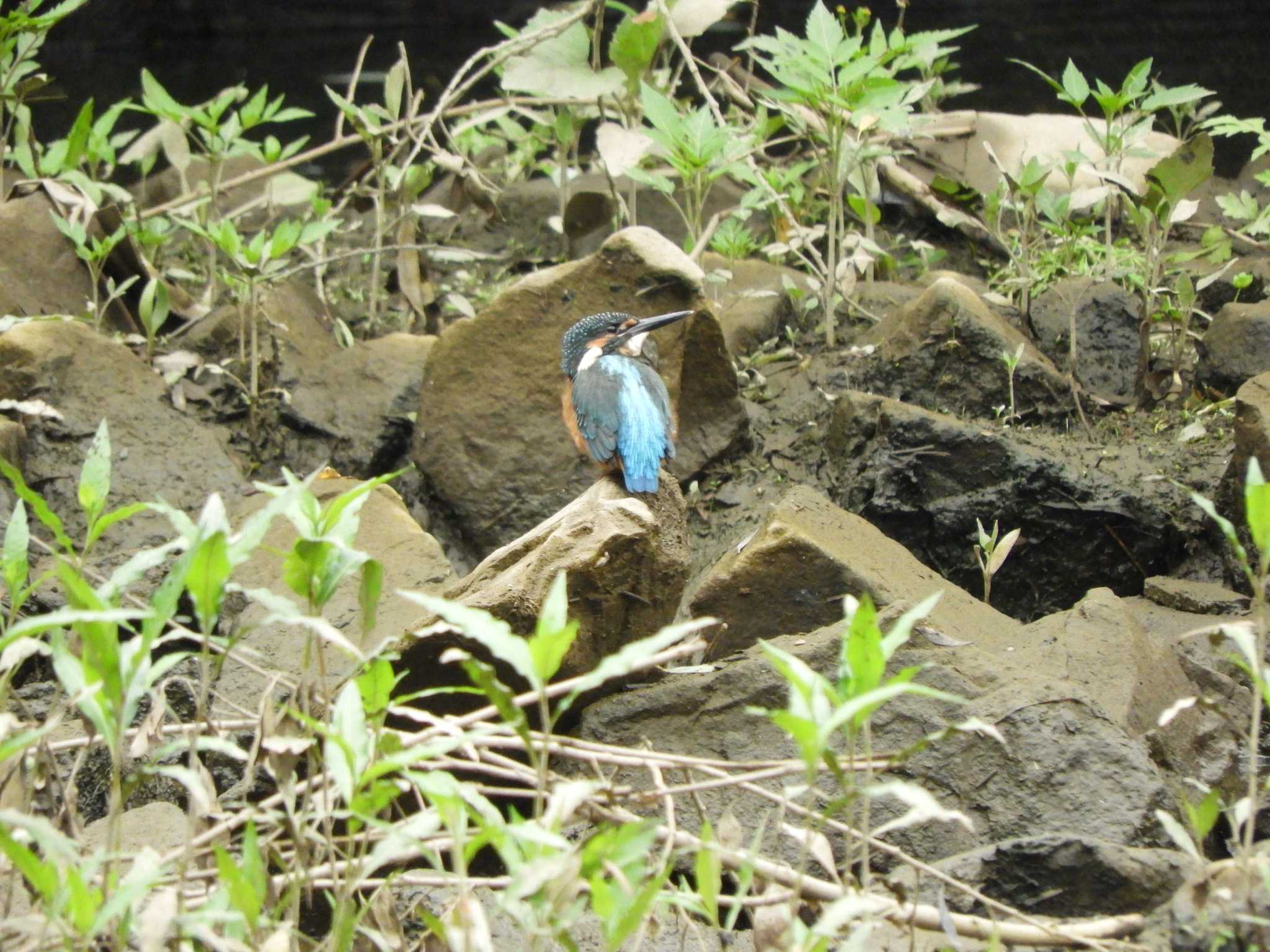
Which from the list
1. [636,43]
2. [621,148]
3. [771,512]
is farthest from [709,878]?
[636,43]

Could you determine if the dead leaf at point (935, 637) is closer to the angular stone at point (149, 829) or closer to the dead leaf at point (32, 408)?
the angular stone at point (149, 829)

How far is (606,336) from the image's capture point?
416 cm

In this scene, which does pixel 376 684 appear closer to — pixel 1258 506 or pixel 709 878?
pixel 709 878

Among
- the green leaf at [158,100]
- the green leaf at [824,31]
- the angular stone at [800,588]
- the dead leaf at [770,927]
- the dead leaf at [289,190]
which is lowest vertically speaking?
the angular stone at [800,588]

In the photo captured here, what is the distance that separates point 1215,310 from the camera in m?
4.93

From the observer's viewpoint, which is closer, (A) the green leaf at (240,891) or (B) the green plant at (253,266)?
(A) the green leaf at (240,891)

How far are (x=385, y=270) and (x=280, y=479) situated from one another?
4.68 ft

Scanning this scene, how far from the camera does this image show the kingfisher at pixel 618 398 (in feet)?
11.7

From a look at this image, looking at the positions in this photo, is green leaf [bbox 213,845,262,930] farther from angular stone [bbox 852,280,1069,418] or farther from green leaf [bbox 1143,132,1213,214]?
green leaf [bbox 1143,132,1213,214]

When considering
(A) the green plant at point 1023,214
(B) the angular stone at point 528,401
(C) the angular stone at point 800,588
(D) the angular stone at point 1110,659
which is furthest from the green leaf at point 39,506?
(A) the green plant at point 1023,214

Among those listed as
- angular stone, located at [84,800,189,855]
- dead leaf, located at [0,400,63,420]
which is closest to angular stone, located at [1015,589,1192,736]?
angular stone, located at [84,800,189,855]

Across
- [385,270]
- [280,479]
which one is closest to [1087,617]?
[280,479]

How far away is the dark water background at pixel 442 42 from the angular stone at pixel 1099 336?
2.16 metres

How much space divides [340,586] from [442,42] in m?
5.04
